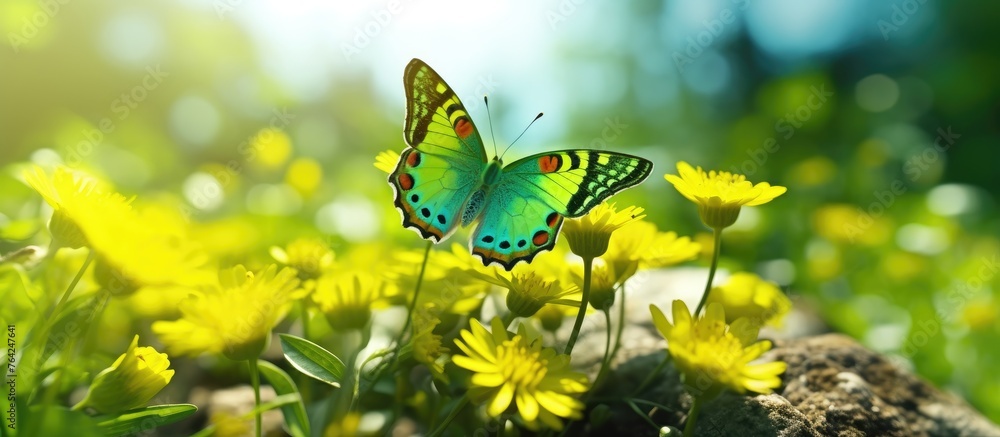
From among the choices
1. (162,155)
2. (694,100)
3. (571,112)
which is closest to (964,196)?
(694,100)

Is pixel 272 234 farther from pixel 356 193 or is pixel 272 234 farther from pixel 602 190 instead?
pixel 602 190

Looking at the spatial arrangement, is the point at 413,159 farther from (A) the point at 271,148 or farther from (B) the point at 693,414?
(A) the point at 271,148
